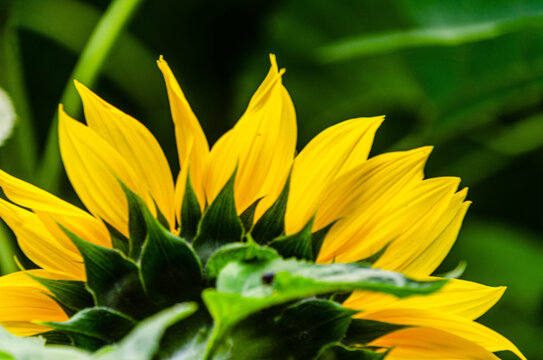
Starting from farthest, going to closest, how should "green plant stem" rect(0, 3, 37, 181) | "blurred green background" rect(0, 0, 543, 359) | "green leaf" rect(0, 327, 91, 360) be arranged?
"blurred green background" rect(0, 0, 543, 359) < "green plant stem" rect(0, 3, 37, 181) < "green leaf" rect(0, 327, 91, 360)

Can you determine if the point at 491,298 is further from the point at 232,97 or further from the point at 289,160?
the point at 232,97

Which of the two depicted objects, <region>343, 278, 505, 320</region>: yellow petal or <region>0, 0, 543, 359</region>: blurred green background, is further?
<region>0, 0, 543, 359</region>: blurred green background

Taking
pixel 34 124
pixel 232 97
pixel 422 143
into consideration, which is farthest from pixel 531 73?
pixel 34 124

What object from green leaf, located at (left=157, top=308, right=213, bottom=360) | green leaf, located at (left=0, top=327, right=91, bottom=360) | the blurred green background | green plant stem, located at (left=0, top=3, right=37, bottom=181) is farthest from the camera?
the blurred green background

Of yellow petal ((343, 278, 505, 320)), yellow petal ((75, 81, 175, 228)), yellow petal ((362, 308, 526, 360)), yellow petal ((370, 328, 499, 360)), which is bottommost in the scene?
yellow petal ((370, 328, 499, 360))

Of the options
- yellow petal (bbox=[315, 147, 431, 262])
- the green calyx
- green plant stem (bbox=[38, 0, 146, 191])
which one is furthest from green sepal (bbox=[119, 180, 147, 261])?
green plant stem (bbox=[38, 0, 146, 191])

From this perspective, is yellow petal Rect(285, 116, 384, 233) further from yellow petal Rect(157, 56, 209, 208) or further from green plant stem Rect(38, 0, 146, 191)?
green plant stem Rect(38, 0, 146, 191)
